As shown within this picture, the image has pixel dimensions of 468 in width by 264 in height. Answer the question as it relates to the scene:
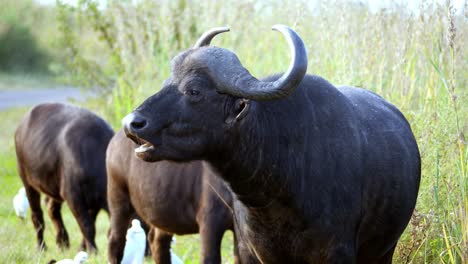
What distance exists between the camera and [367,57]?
9.46 meters

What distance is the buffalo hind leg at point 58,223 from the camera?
11.5m

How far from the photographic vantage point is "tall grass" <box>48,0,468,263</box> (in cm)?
737

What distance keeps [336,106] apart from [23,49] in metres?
32.3

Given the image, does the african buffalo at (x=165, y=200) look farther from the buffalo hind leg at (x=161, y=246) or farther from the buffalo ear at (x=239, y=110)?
the buffalo ear at (x=239, y=110)

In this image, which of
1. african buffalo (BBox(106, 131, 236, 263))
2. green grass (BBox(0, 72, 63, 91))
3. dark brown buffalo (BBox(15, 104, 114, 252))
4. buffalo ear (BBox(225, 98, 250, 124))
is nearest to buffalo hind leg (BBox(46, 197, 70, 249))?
dark brown buffalo (BBox(15, 104, 114, 252))

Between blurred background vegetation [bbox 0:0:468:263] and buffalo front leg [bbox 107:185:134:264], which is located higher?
blurred background vegetation [bbox 0:0:468:263]

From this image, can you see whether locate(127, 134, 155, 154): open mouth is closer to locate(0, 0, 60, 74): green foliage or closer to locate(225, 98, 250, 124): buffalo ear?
locate(225, 98, 250, 124): buffalo ear

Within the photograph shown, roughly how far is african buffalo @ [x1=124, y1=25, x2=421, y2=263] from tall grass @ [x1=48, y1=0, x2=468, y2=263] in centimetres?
69

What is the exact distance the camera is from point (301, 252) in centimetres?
584

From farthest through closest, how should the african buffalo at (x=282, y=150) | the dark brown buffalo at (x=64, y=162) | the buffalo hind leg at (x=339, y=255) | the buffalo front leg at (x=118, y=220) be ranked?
the dark brown buffalo at (x=64, y=162) < the buffalo front leg at (x=118, y=220) < the buffalo hind leg at (x=339, y=255) < the african buffalo at (x=282, y=150)

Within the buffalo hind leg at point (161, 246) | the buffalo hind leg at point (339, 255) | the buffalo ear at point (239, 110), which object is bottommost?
the buffalo hind leg at point (161, 246)

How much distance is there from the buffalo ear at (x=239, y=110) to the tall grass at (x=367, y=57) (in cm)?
149

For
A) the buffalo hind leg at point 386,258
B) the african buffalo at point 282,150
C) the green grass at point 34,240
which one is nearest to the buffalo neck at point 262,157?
the african buffalo at point 282,150

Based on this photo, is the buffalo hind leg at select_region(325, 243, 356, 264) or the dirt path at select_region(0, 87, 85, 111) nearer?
the buffalo hind leg at select_region(325, 243, 356, 264)
